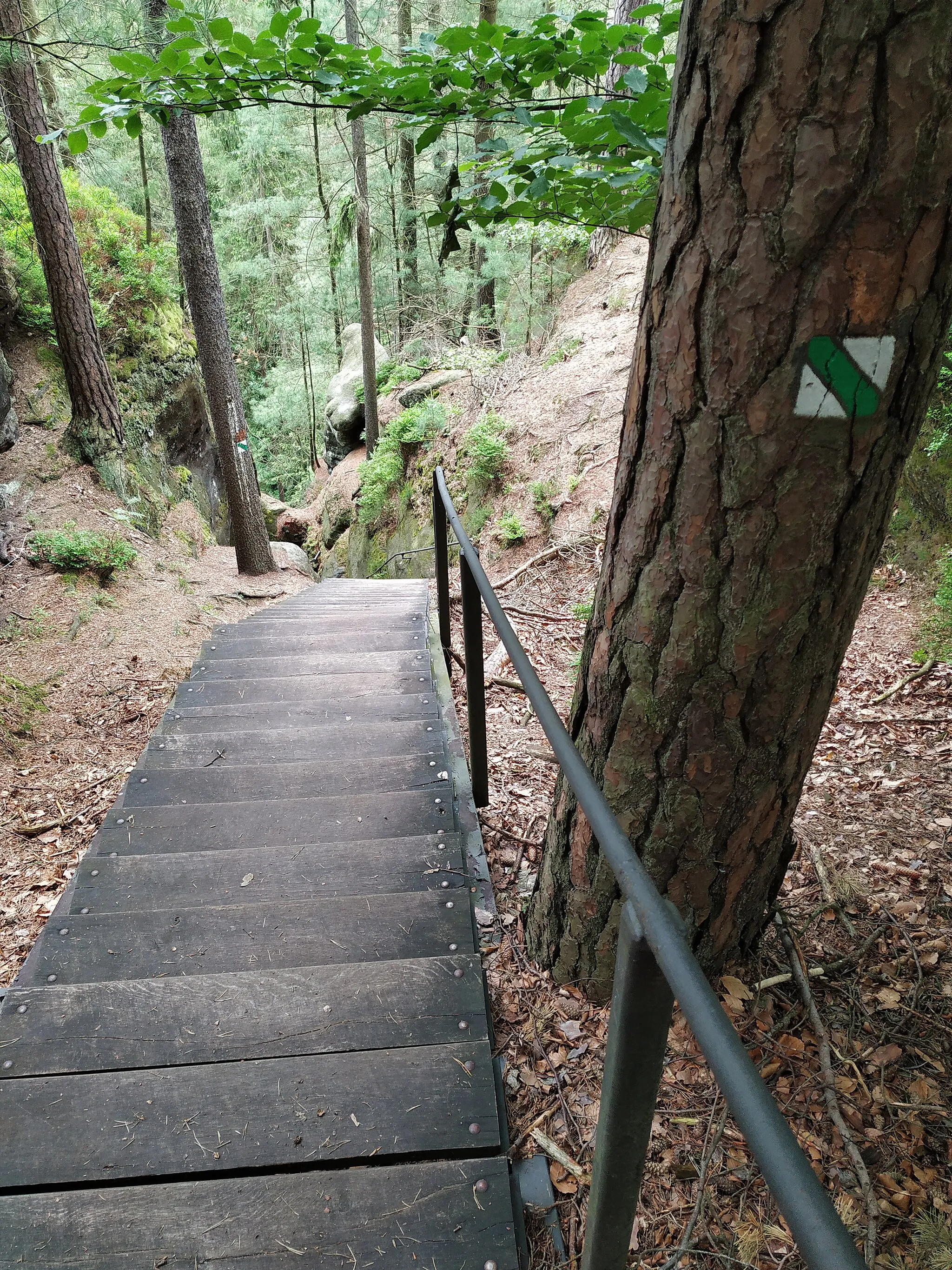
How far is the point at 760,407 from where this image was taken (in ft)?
3.80

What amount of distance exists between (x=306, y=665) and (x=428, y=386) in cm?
1039

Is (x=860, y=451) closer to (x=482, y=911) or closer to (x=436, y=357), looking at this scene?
(x=482, y=911)

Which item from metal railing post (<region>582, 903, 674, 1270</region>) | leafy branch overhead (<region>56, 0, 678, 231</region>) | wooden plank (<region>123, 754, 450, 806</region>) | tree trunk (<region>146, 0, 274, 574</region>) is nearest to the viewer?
metal railing post (<region>582, 903, 674, 1270</region>)

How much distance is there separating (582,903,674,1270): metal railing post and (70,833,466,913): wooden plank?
46.9 inches

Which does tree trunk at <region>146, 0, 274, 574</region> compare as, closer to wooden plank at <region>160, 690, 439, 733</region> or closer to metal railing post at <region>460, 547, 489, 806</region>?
wooden plank at <region>160, 690, 439, 733</region>

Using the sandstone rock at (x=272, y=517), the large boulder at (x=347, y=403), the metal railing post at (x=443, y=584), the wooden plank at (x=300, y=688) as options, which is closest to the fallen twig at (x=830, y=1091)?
the wooden plank at (x=300, y=688)

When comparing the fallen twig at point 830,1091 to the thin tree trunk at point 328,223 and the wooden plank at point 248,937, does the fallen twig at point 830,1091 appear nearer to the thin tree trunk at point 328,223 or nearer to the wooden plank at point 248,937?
the wooden plank at point 248,937

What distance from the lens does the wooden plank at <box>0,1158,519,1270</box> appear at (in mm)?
1277

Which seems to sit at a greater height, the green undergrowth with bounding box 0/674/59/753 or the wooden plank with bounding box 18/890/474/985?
the wooden plank with bounding box 18/890/474/985

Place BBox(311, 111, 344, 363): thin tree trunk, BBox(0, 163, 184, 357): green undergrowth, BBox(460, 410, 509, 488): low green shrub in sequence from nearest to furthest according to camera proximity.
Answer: BBox(460, 410, 509, 488): low green shrub < BBox(0, 163, 184, 357): green undergrowth < BBox(311, 111, 344, 363): thin tree trunk

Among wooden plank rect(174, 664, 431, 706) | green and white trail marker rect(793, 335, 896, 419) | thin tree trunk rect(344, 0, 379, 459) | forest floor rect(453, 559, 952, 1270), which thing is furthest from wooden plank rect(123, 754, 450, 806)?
thin tree trunk rect(344, 0, 379, 459)

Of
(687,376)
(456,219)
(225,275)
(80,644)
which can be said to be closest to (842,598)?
(687,376)

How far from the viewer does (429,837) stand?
2357 millimetres

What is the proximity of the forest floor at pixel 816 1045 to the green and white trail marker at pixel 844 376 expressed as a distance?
1157 mm
